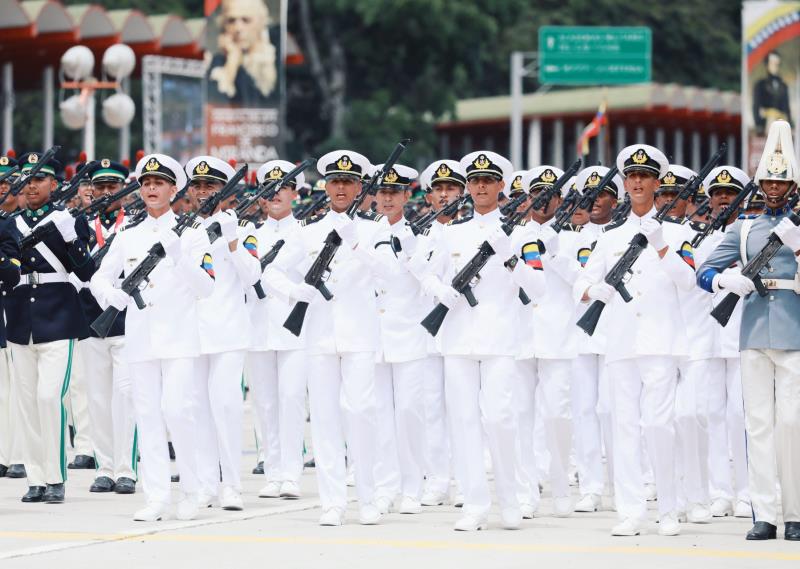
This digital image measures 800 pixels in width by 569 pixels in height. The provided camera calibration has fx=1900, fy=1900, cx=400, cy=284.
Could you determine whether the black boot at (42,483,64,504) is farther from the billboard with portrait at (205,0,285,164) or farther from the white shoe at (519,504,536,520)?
the billboard with portrait at (205,0,285,164)

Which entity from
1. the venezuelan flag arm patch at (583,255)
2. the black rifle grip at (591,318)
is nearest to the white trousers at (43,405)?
the venezuelan flag arm patch at (583,255)

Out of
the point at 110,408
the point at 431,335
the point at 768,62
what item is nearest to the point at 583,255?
the point at 431,335

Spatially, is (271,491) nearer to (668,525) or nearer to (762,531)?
(668,525)

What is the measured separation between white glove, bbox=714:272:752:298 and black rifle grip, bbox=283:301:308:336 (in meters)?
2.64

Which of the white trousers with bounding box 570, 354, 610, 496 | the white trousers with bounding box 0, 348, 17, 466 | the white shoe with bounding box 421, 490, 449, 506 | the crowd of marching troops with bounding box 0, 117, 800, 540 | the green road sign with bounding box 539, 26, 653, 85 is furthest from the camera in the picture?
the green road sign with bounding box 539, 26, 653, 85

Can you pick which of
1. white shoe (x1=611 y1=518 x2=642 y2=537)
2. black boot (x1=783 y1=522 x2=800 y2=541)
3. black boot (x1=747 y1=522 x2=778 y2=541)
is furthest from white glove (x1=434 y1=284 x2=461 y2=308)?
black boot (x1=783 y1=522 x2=800 y2=541)

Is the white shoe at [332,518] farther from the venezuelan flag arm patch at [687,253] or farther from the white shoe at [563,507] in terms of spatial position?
the venezuelan flag arm patch at [687,253]

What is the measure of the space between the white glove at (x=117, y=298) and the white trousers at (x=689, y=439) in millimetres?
3594

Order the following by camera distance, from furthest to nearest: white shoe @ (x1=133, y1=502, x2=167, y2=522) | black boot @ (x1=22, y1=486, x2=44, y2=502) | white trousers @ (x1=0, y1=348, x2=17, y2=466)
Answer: white trousers @ (x1=0, y1=348, x2=17, y2=466) < black boot @ (x1=22, y1=486, x2=44, y2=502) < white shoe @ (x1=133, y1=502, x2=167, y2=522)

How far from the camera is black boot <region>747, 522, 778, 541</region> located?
37.6 ft

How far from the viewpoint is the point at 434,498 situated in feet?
45.3

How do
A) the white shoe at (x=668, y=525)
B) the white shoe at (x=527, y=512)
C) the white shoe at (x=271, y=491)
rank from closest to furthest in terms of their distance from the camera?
1. the white shoe at (x=668, y=525)
2. the white shoe at (x=527, y=512)
3. the white shoe at (x=271, y=491)

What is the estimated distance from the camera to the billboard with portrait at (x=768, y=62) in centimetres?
3891

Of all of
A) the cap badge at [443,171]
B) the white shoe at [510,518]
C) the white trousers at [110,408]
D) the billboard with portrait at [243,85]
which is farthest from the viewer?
the billboard with portrait at [243,85]
